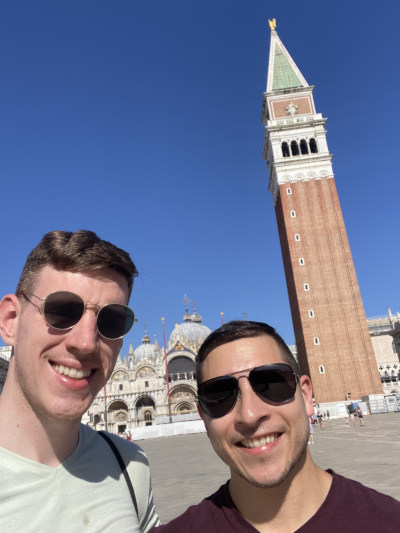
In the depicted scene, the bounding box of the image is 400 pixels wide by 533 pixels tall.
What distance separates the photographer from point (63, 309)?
6.40 feet

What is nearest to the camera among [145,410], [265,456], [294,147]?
[265,456]

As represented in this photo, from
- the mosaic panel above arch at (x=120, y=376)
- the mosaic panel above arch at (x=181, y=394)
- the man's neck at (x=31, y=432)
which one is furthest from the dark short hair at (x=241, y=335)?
the mosaic panel above arch at (x=120, y=376)

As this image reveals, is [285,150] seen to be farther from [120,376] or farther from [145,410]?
[145,410]

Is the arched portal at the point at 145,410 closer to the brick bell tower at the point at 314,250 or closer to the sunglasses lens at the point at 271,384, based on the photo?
the brick bell tower at the point at 314,250

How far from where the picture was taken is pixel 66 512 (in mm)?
1732

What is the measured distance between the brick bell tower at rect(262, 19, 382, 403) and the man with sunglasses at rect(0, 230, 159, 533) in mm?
36394

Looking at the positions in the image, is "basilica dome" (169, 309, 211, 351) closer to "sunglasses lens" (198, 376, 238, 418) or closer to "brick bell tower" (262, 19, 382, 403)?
"brick bell tower" (262, 19, 382, 403)

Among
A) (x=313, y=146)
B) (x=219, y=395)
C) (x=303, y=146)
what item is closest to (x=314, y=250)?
(x=313, y=146)

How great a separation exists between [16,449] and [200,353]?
954 millimetres

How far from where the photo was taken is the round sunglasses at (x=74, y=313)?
193cm

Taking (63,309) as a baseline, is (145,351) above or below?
above

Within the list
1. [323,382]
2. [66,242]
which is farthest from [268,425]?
[323,382]

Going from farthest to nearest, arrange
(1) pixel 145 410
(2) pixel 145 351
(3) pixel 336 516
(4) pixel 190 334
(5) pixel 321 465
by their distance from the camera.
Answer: (2) pixel 145 351 < (4) pixel 190 334 < (1) pixel 145 410 < (5) pixel 321 465 < (3) pixel 336 516

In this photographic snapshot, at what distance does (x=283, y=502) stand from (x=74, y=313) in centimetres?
127
